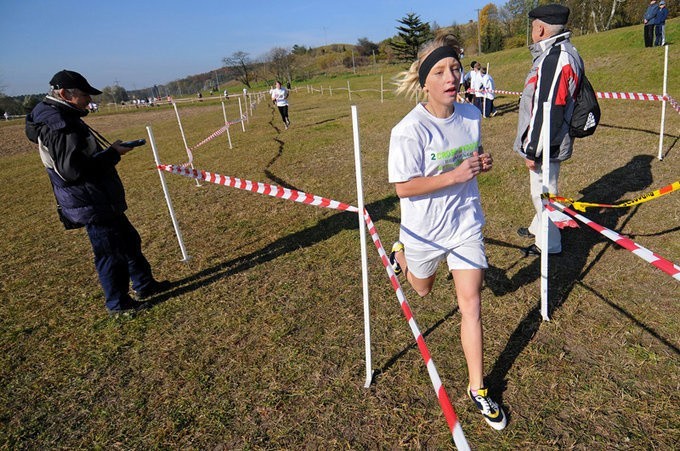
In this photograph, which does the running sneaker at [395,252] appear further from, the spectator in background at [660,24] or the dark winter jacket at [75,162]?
the spectator in background at [660,24]

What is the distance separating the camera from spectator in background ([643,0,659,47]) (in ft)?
50.1

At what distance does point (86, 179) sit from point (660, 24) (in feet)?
70.9

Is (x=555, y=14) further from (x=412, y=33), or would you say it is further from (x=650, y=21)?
(x=412, y=33)

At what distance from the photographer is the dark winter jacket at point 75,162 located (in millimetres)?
3305

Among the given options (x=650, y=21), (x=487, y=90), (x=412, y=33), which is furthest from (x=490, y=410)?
(x=412, y=33)

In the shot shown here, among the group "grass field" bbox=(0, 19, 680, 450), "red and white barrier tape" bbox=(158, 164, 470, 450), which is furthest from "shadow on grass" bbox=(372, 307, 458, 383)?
"red and white barrier tape" bbox=(158, 164, 470, 450)

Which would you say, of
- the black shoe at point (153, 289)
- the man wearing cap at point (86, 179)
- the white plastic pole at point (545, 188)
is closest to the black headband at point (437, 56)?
the white plastic pole at point (545, 188)

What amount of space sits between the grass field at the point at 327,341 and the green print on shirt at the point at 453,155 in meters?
1.60

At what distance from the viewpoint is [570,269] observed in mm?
4031

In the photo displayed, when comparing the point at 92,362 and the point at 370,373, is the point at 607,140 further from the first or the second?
the point at 92,362

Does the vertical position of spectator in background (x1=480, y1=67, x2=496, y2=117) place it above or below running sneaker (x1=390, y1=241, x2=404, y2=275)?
above

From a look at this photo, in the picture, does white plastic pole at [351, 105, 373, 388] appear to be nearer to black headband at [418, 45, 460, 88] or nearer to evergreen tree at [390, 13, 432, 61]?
black headband at [418, 45, 460, 88]

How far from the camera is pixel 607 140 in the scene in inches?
327

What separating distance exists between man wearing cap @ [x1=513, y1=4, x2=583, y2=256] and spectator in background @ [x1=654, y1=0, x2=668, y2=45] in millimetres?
16871
